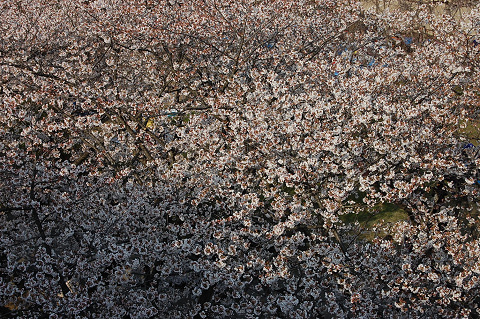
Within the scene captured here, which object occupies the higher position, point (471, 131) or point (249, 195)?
point (249, 195)

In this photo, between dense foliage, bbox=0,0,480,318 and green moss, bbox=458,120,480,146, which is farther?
green moss, bbox=458,120,480,146

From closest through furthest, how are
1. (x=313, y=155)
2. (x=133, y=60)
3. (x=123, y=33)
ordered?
(x=313, y=155) < (x=123, y=33) < (x=133, y=60)

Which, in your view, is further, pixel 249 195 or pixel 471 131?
pixel 471 131

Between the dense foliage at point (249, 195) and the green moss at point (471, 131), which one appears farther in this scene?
the green moss at point (471, 131)

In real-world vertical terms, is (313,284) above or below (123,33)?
below

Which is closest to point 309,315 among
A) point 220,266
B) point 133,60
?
point 220,266

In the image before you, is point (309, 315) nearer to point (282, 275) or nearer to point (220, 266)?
point (282, 275)

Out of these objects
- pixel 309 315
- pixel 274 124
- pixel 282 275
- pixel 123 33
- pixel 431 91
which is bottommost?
pixel 309 315

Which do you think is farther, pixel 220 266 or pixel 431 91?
pixel 431 91
